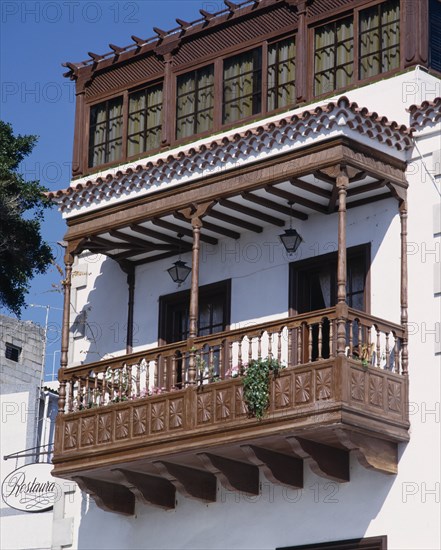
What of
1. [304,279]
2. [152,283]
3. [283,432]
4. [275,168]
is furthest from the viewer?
[152,283]

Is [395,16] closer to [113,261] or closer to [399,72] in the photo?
[399,72]

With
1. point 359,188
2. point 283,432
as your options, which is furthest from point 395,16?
point 283,432

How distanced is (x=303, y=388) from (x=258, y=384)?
62 cm

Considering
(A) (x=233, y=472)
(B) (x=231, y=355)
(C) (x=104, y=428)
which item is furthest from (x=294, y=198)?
(C) (x=104, y=428)

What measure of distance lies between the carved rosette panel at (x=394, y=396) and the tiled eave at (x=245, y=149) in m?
2.95

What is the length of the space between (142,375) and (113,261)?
2271 millimetres

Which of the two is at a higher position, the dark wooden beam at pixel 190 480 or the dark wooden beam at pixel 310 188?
the dark wooden beam at pixel 310 188

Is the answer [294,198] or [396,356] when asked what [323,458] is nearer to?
[396,356]

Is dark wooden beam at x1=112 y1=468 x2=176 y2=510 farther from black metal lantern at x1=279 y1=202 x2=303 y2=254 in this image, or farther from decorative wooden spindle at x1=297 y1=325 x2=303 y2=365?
black metal lantern at x1=279 y1=202 x2=303 y2=254

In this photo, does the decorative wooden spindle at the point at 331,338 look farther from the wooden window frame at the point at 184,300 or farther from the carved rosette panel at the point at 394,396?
the wooden window frame at the point at 184,300

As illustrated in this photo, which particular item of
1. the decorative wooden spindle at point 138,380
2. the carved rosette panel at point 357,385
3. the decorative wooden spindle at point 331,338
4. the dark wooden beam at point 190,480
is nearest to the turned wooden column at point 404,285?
the carved rosette panel at point 357,385

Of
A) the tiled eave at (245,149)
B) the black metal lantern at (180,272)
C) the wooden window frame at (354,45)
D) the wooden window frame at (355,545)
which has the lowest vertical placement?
the wooden window frame at (355,545)

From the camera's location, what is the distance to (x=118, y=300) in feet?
75.6

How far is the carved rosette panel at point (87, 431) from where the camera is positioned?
2042cm
